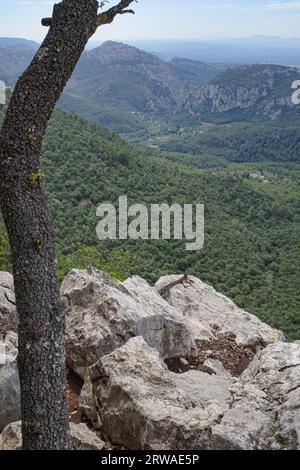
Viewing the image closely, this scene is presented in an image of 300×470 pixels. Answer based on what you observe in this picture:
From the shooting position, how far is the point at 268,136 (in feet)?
541

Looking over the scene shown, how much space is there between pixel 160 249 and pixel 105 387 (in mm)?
26544

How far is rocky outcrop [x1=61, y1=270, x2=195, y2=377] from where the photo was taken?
6723 millimetres

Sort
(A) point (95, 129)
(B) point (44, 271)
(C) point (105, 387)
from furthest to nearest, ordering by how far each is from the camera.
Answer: (A) point (95, 129), (C) point (105, 387), (B) point (44, 271)

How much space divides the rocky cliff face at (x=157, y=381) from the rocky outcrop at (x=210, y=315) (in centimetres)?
42

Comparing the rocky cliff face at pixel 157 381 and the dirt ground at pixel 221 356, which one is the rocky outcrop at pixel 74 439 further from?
the dirt ground at pixel 221 356

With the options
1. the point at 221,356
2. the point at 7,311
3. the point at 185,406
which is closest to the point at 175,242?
the point at 221,356

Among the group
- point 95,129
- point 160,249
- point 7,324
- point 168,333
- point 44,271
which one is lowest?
point 160,249

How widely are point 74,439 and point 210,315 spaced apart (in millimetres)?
6742

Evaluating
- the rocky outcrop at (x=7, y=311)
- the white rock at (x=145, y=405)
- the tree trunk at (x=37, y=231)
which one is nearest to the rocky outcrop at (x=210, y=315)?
the white rock at (x=145, y=405)

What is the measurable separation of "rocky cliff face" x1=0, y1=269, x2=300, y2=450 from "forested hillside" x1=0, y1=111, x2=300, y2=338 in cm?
523

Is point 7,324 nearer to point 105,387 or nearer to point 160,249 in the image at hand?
point 105,387

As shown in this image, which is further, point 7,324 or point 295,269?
point 295,269

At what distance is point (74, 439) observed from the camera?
4.79 metres
